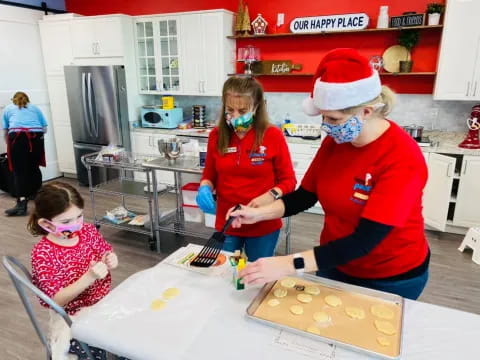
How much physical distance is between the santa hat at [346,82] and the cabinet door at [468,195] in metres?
2.62

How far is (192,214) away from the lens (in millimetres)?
3090

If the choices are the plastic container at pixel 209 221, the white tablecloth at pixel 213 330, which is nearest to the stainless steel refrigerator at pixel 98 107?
the plastic container at pixel 209 221

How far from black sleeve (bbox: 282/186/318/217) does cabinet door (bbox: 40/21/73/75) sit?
177 inches

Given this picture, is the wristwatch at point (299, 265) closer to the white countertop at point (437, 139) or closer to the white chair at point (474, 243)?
the white chair at point (474, 243)

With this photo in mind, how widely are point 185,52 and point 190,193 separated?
2.13 meters

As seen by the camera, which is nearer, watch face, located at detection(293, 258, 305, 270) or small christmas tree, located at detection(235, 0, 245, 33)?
watch face, located at detection(293, 258, 305, 270)

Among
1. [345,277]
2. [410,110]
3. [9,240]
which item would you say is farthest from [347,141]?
[9,240]

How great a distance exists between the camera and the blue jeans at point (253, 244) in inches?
70.7

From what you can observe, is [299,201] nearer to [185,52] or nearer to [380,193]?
[380,193]

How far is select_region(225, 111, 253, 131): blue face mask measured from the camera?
5.58 ft

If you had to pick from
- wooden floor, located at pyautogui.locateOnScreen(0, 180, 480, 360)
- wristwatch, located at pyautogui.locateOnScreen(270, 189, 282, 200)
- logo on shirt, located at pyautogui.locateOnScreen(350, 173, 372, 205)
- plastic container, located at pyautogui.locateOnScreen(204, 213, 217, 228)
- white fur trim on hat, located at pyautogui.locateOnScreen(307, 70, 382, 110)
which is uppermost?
white fur trim on hat, located at pyautogui.locateOnScreen(307, 70, 382, 110)

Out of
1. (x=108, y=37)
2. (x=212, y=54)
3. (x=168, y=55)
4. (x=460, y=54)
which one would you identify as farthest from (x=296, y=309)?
(x=108, y=37)

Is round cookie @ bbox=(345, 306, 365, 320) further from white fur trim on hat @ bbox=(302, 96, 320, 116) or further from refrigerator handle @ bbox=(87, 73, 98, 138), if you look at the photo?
refrigerator handle @ bbox=(87, 73, 98, 138)

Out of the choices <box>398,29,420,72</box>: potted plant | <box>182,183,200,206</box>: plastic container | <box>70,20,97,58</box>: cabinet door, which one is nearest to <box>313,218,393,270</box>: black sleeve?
<box>182,183,200,206</box>: plastic container
